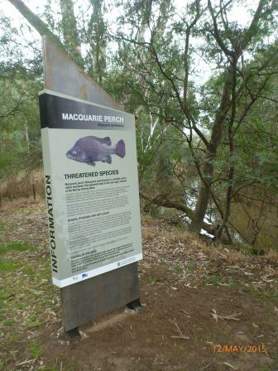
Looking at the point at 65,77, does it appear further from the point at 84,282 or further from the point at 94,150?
the point at 84,282

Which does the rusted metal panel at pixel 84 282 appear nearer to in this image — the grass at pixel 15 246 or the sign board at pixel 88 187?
the sign board at pixel 88 187

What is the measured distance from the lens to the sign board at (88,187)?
2242 millimetres

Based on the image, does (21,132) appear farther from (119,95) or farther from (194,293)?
(194,293)

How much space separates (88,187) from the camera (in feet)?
7.99

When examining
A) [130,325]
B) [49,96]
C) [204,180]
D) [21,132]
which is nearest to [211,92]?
[204,180]

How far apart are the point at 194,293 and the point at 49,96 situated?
2.28 metres

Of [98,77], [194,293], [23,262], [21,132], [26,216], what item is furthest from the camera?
[21,132]

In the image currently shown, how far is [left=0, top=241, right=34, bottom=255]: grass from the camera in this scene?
466 cm

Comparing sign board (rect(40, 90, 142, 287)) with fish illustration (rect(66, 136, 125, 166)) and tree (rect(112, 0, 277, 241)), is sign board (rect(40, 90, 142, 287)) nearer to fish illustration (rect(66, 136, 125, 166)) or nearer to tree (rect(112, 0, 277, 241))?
fish illustration (rect(66, 136, 125, 166))

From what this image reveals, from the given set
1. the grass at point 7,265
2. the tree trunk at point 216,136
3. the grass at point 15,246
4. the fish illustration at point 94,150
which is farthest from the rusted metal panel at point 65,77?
the grass at point 15,246

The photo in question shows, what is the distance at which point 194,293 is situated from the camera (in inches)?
125
